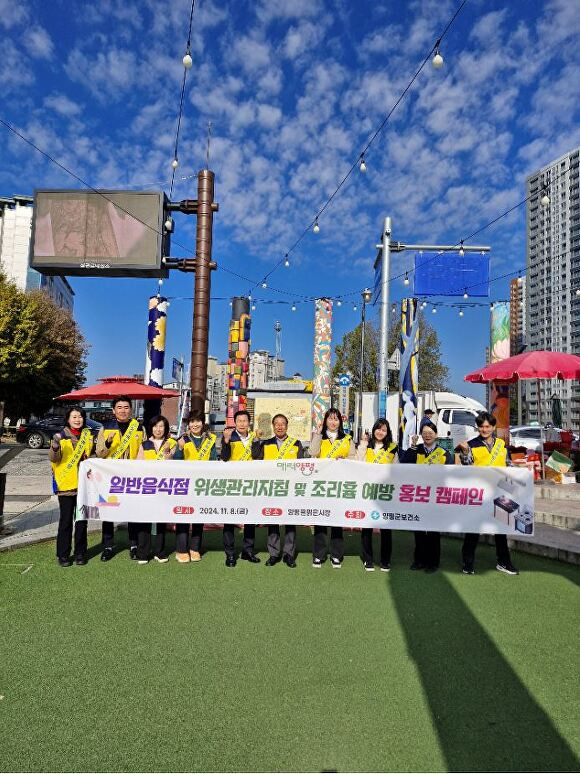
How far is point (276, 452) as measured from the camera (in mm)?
5816

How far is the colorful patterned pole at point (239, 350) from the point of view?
24.4 metres

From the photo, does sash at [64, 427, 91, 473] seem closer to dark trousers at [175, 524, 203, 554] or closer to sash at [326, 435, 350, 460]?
dark trousers at [175, 524, 203, 554]

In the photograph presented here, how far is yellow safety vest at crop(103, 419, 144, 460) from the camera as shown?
6020 mm

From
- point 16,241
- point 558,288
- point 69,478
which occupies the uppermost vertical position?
point 558,288

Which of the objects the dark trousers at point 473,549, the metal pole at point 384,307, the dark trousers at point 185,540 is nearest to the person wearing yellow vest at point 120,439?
the dark trousers at point 185,540

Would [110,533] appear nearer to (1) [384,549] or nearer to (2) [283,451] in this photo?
(2) [283,451]

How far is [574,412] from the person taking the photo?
100875 millimetres

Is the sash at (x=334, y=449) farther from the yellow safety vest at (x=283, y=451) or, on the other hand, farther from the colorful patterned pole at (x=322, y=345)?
the colorful patterned pole at (x=322, y=345)

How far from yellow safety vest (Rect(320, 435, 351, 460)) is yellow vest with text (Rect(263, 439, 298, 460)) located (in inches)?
12.3

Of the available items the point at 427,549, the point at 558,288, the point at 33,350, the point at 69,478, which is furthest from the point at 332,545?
the point at 558,288

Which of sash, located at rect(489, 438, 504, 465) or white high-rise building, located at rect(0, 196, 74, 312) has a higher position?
white high-rise building, located at rect(0, 196, 74, 312)

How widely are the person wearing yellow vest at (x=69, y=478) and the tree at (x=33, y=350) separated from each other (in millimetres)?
18611

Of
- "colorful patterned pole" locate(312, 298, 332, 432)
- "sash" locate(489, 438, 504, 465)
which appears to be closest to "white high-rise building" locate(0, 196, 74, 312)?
"colorful patterned pole" locate(312, 298, 332, 432)

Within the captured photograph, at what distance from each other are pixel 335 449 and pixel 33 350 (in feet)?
68.7
